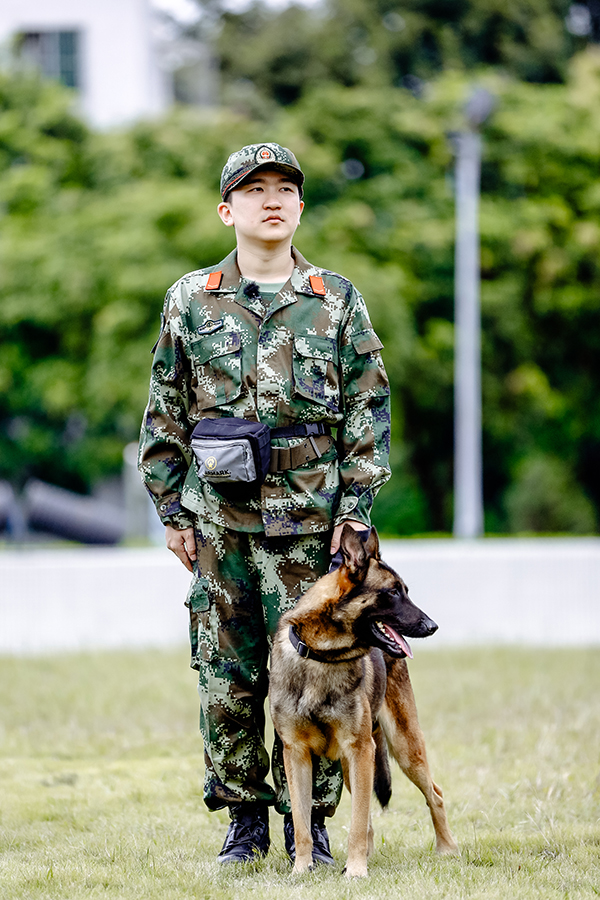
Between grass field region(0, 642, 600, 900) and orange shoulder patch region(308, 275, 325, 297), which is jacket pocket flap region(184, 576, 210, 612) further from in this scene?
orange shoulder patch region(308, 275, 325, 297)

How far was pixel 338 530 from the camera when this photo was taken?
3.83 m

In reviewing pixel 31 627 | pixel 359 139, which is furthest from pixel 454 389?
pixel 31 627

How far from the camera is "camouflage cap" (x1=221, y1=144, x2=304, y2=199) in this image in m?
3.82

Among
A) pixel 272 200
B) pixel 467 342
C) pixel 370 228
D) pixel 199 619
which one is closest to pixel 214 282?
pixel 272 200

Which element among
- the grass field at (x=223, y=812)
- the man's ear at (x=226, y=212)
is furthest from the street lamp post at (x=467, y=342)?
the man's ear at (x=226, y=212)

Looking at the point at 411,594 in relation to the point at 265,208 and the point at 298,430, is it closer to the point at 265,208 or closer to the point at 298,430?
the point at 298,430

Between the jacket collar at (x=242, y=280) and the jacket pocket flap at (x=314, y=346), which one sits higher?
the jacket collar at (x=242, y=280)

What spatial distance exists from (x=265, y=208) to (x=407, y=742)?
198cm

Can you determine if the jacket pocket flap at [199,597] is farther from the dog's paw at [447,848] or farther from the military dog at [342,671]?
the dog's paw at [447,848]

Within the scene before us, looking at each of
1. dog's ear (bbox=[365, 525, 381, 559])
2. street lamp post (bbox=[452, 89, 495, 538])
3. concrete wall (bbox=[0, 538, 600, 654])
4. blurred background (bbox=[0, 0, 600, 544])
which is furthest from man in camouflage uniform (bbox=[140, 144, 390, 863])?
blurred background (bbox=[0, 0, 600, 544])

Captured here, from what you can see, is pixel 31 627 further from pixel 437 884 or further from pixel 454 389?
pixel 454 389

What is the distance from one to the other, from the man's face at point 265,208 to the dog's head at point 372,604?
1.09 metres

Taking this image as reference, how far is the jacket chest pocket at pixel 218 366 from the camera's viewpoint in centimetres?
384

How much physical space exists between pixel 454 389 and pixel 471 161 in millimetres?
5965
